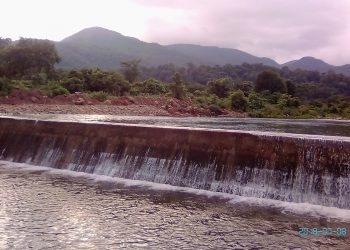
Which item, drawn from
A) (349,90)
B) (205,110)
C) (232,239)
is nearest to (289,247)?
(232,239)

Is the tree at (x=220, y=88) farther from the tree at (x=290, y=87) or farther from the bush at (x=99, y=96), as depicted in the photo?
the bush at (x=99, y=96)

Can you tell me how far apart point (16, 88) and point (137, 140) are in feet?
110

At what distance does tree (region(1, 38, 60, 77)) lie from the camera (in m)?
55.5

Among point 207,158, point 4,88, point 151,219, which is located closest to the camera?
point 151,219

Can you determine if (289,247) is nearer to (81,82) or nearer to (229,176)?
(229,176)

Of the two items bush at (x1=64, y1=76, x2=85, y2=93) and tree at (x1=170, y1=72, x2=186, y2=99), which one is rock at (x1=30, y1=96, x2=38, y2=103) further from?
tree at (x1=170, y1=72, x2=186, y2=99)

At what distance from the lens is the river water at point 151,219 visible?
798 centimetres

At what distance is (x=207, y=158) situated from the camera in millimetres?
13094

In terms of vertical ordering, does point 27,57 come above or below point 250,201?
above
